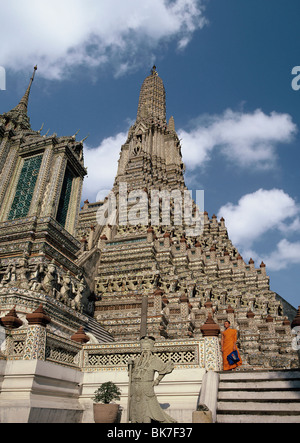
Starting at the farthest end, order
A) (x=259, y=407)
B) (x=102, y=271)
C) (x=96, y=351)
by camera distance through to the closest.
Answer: (x=102, y=271), (x=96, y=351), (x=259, y=407)

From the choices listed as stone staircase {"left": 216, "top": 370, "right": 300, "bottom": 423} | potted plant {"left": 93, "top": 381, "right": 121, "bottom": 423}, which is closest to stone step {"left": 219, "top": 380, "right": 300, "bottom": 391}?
stone staircase {"left": 216, "top": 370, "right": 300, "bottom": 423}

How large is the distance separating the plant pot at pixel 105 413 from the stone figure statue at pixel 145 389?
745 millimetres

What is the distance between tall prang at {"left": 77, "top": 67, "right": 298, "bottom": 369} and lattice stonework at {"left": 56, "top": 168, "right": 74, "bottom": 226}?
3.75 m

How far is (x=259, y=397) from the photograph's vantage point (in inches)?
273

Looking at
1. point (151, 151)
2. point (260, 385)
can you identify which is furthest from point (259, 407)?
point (151, 151)

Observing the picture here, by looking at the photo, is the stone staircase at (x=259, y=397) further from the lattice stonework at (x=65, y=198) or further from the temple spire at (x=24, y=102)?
the temple spire at (x=24, y=102)

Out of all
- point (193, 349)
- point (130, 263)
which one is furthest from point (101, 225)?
point (193, 349)

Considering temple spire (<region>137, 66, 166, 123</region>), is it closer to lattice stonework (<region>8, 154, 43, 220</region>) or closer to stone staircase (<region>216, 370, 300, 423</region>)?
lattice stonework (<region>8, 154, 43, 220</region>)

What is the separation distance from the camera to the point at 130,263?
843 inches

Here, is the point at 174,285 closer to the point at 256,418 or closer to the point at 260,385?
the point at 260,385

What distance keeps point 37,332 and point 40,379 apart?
3.17ft

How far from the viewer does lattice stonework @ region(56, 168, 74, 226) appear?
56.9 feet

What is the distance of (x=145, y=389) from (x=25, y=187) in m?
14.0
